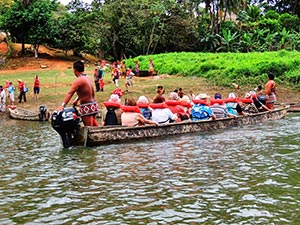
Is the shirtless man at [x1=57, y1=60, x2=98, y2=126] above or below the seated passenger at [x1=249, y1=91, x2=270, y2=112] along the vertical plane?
above

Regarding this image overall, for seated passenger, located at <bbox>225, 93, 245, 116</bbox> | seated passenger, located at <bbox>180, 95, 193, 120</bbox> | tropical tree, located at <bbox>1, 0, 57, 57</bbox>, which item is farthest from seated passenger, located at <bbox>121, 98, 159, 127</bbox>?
tropical tree, located at <bbox>1, 0, 57, 57</bbox>

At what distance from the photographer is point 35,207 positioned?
6.82 m

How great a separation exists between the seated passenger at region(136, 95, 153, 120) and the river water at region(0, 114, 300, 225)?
1.00 meters

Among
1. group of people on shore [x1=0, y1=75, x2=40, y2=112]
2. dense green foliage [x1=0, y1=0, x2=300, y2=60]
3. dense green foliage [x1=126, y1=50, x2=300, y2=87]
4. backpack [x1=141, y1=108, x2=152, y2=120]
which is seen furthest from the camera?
dense green foliage [x1=0, y1=0, x2=300, y2=60]

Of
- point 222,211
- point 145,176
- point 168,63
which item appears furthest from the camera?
point 168,63

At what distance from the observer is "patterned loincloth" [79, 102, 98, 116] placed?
11367mm

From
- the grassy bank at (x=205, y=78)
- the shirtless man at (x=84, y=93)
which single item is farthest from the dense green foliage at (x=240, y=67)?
the shirtless man at (x=84, y=93)

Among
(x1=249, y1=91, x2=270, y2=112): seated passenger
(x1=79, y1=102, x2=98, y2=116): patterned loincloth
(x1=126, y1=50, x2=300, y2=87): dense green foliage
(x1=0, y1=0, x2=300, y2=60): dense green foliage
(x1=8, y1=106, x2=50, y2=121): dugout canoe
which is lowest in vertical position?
(x1=8, y1=106, x2=50, y2=121): dugout canoe

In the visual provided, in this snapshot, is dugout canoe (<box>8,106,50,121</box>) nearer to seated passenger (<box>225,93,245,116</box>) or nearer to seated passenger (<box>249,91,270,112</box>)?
seated passenger (<box>225,93,245,116</box>)

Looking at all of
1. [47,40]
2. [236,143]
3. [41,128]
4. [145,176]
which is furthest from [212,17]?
[145,176]

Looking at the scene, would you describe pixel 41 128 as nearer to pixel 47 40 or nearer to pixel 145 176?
pixel 145 176

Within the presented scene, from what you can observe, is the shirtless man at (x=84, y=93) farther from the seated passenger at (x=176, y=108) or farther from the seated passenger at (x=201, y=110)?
the seated passenger at (x=201, y=110)

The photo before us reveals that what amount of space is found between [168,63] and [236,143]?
2366 cm

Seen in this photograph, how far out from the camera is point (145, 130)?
512 inches
